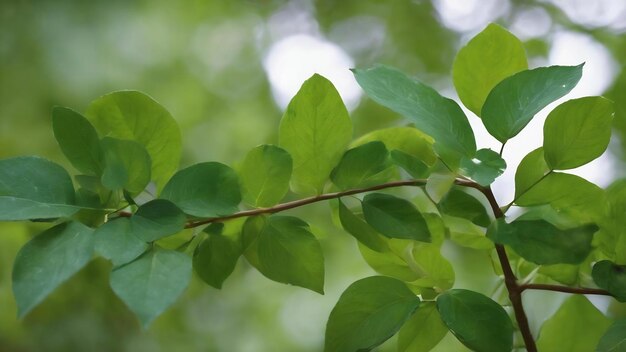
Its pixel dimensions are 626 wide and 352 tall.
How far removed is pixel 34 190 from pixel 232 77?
50.9 inches

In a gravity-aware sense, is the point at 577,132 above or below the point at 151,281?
above

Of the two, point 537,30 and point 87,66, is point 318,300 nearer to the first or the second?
point 87,66

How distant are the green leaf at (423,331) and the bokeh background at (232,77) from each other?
48 centimetres

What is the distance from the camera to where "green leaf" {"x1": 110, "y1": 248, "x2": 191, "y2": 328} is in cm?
20

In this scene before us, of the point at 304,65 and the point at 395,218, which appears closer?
the point at 395,218

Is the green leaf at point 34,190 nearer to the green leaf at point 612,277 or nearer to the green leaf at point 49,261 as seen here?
the green leaf at point 49,261

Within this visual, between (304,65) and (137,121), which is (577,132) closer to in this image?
(137,121)

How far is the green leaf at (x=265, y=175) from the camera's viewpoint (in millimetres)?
274

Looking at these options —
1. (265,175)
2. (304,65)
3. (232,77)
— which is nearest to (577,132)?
(265,175)

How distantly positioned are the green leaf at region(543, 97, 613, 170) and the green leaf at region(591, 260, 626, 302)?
41 millimetres

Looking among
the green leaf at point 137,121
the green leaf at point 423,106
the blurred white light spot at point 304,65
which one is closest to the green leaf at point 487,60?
the green leaf at point 423,106

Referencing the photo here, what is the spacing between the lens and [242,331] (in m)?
1.17

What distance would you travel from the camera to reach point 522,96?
0.85 ft

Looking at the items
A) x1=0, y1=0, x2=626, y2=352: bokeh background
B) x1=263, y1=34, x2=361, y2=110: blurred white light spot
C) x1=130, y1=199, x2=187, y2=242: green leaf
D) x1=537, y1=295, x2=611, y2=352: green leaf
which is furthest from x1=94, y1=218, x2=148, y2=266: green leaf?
x1=263, y1=34, x2=361, y2=110: blurred white light spot
